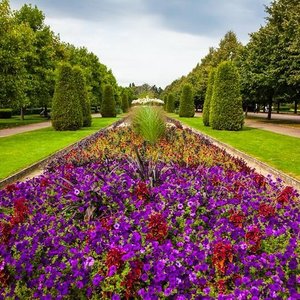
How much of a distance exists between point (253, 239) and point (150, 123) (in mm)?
8966

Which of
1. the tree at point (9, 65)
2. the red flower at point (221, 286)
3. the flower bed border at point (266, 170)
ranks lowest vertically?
the flower bed border at point (266, 170)

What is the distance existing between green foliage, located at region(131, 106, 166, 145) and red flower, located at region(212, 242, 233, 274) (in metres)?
8.65

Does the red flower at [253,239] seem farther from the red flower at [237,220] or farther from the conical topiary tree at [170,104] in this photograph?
the conical topiary tree at [170,104]

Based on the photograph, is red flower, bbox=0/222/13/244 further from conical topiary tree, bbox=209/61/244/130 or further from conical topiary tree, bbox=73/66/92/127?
conical topiary tree, bbox=73/66/92/127

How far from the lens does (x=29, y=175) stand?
870cm

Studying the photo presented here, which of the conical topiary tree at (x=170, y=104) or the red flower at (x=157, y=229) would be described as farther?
the conical topiary tree at (x=170, y=104)

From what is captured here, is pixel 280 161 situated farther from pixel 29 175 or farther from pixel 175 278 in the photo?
pixel 175 278

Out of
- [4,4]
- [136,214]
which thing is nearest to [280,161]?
[136,214]

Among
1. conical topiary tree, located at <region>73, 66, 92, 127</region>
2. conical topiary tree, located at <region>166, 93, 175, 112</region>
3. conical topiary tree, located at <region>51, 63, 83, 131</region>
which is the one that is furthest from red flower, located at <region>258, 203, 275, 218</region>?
conical topiary tree, located at <region>166, 93, 175, 112</region>

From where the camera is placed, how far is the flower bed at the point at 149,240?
298 centimetres

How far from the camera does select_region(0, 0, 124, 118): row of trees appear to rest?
907 inches

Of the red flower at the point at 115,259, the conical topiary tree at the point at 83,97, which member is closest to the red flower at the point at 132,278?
the red flower at the point at 115,259

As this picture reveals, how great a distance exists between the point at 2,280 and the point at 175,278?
1456 mm

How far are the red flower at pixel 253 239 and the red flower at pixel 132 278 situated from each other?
43.8 inches
